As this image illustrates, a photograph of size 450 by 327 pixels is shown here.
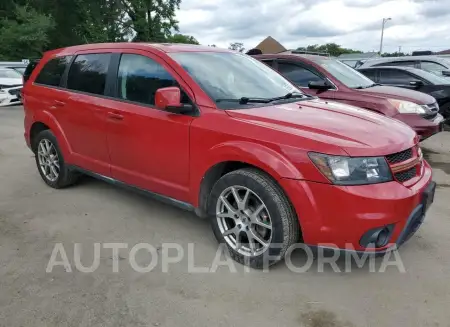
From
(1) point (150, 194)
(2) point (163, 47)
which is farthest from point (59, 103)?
(1) point (150, 194)

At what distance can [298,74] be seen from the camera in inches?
276

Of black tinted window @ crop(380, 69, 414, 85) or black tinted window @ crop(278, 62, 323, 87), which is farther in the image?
black tinted window @ crop(380, 69, 414, 85)

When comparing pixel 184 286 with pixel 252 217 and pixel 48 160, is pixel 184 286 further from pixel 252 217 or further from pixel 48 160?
pixel 48 160

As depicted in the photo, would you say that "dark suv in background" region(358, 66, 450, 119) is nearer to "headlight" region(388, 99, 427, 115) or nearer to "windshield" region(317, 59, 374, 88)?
"windshield" region(317, 59, 374, 88)

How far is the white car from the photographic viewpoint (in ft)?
44.9

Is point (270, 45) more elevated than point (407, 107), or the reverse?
point (270, 45)

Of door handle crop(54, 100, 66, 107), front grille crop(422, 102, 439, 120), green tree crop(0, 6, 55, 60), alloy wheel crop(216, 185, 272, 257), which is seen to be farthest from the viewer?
green tree crop(0, 6, 55, 60)

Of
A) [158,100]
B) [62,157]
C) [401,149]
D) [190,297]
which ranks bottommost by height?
[190,297]

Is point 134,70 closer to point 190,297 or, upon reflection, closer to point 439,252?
point 190,297

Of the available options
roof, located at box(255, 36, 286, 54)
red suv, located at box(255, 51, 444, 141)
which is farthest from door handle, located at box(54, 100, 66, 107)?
roof, located at box(255, 36, 286, 54)

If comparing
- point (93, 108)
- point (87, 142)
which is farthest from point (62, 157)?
point (93, 108)

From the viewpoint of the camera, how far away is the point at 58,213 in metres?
4.37

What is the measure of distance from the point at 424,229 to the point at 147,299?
2670 mm

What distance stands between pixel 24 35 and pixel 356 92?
94.6 ft
